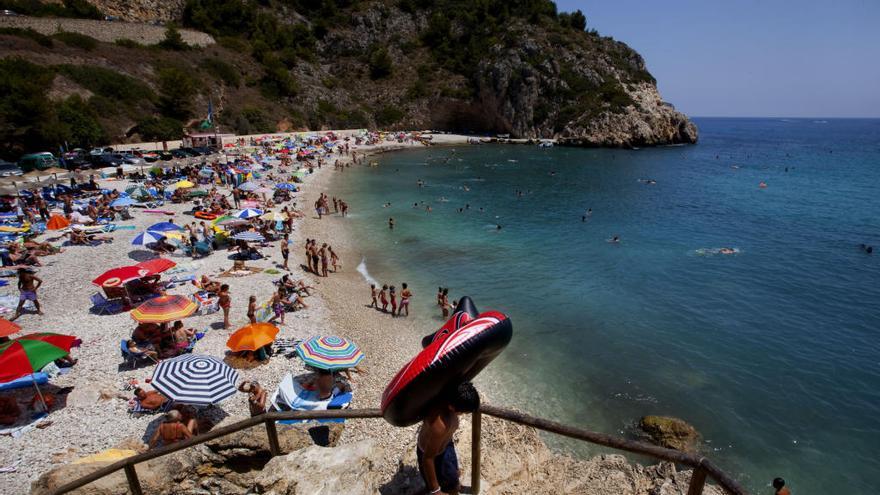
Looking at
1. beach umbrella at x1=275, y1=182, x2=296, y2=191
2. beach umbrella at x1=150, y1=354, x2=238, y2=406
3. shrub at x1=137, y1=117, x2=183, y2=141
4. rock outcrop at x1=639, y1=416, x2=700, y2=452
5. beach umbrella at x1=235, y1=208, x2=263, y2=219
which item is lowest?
rock outcrop at x1=639, y1=416, x2=700, y2=452

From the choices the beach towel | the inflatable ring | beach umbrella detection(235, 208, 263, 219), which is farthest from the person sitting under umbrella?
beach umbrella detection(235, 208, 263, 219)

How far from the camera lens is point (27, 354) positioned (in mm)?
8977

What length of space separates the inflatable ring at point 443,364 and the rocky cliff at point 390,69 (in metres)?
58.9

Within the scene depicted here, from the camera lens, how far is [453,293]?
19.8 m

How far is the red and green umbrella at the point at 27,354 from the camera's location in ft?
28.4

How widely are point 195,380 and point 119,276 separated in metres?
7.37


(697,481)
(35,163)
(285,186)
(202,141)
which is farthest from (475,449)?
(202,141)

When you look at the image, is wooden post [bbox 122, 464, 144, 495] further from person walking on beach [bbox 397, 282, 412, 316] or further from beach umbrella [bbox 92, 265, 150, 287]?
person walking on beach [bbox 397, 282, 412, 316]

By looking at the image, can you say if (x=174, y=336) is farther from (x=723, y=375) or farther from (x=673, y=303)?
(x=673, y=303)

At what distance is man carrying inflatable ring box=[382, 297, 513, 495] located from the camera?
3.22m

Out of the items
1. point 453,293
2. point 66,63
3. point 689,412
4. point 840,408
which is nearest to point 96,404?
point 453,293

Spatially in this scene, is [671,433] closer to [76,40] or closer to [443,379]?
[443,379]

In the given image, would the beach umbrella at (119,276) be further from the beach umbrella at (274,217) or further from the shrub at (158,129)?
the shrub at (158,129)

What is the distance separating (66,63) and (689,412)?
6873 centimetres
